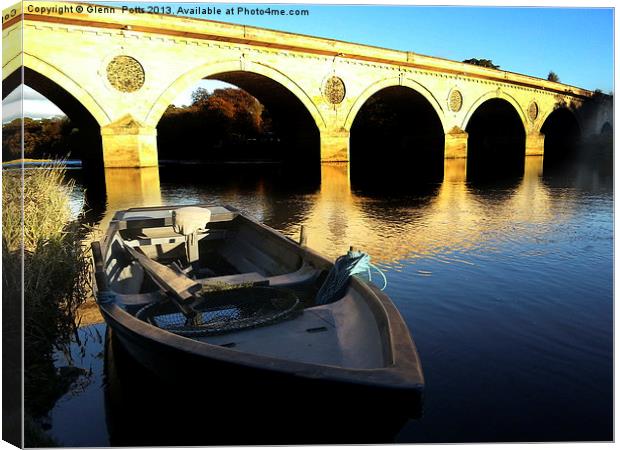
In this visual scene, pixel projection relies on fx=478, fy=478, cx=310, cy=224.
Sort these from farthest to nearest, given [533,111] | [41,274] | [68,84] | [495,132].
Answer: [495,132], [533,111], [68,84], [41,274]

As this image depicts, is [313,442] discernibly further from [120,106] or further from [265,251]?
[120,106]

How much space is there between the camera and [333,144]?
30.9 m

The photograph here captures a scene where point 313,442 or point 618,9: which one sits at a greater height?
point 618,9

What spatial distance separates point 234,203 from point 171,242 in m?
8.91

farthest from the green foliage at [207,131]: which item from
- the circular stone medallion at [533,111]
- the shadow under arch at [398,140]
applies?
the circular stone medallion at [533,111]

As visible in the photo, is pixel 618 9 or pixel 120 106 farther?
pixel 120 106

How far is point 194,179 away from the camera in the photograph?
26906 millimetres

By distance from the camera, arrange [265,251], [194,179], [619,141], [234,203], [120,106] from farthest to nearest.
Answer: [194,179], [120,106], [234,203], [265,251], [619,141]

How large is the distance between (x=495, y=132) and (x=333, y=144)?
83.1 feet

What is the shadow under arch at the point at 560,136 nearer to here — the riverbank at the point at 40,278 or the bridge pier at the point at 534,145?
the bridge pier at the point at 534,145

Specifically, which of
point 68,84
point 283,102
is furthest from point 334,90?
point 68,84

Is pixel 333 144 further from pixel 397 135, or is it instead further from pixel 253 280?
pixel 253 280

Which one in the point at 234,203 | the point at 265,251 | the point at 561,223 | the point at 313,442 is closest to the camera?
the point at 313,442

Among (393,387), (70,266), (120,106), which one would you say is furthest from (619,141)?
(120,106)
